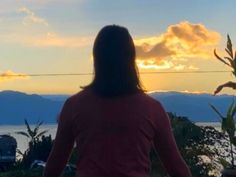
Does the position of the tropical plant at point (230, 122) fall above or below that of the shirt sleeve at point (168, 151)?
below

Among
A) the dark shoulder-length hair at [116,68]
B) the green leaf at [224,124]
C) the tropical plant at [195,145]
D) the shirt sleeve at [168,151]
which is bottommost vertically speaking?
the tropical plant at [195,145]

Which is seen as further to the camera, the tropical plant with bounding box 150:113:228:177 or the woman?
the tropical plant with bounding box 150:113:228:177

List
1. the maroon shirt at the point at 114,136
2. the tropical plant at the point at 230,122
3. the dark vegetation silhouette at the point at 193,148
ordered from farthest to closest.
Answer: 1. the dark vegetation silhouette at the point at 193,148
2. the tropical plant at the point at 230,122
3. the maroon shirt at the point at 114,136

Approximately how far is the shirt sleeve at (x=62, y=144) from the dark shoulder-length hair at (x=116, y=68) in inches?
6.3

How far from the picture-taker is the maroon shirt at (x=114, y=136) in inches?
118

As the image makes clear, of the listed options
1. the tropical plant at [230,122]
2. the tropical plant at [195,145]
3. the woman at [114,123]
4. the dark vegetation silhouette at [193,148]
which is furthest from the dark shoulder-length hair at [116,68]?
the tropical plant at [195,145]

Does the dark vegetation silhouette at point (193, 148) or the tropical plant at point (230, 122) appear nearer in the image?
the tropical plant at point (230, 122)

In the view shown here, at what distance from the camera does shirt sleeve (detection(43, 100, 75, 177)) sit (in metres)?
3.09

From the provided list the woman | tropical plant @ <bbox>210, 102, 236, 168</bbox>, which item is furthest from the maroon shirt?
tropical plant @ <bbox>210, 102, 236, 168</bbox>

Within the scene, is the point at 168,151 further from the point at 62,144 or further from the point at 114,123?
the point at 62,144

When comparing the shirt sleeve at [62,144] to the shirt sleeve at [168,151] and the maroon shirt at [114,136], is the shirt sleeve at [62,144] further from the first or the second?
the shirt sleeve at [168,151]

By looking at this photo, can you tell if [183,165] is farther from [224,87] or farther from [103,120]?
[224,87]

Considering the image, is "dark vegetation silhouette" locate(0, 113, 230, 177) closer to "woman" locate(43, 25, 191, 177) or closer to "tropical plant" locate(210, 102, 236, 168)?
"tropical plant" locate(210, 102, 236, 168)

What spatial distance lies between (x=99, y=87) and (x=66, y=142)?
27cm
